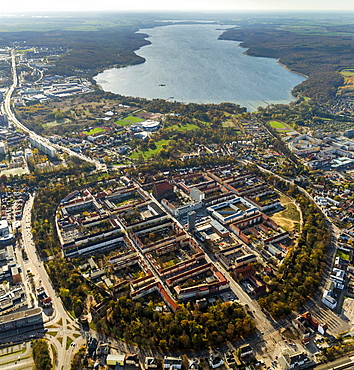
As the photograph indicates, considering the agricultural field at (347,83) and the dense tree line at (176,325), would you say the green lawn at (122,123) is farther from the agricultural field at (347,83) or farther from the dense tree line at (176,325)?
the agricultural field at (347,83)

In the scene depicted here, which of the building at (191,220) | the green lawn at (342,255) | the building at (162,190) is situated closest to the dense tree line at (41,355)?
the building at (191,220)

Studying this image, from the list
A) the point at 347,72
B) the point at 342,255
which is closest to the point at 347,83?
the point at 347,72

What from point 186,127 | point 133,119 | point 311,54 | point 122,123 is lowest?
point 186,127

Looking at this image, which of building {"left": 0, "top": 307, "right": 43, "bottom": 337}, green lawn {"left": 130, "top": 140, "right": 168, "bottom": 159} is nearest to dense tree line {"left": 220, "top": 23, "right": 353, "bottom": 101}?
green lawn {"left": 130, "top": 140, "right": 168, "bottom": 159}

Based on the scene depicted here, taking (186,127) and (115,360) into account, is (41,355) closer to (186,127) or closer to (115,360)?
(115,360)

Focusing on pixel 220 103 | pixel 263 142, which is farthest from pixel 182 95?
pixel 263 142

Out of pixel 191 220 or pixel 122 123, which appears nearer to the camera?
pixel 191 220
